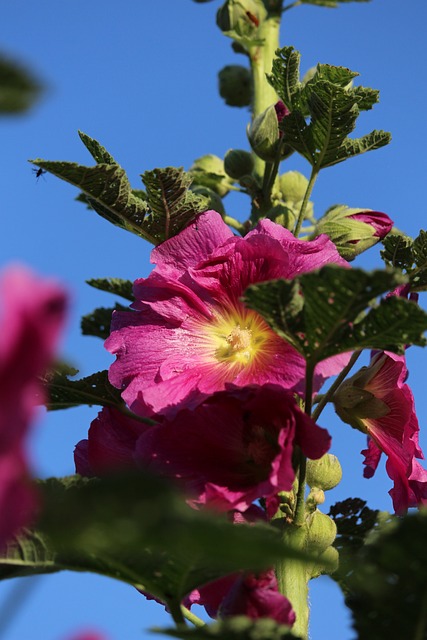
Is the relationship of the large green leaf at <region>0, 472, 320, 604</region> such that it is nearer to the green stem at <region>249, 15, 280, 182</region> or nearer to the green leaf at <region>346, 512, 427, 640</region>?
the green leaf at <region>346, 512, 427, 640</region>

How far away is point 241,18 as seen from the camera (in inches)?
98.1

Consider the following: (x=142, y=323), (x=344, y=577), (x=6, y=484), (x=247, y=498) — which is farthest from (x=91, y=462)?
(x=6, y=484)

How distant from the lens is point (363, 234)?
5.90ft

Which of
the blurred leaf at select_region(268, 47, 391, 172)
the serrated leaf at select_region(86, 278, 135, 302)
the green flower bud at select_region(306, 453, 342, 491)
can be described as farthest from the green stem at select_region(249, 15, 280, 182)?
the green flower bud at select_region(306, 453, 342, 491)

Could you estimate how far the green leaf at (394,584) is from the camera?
0.80m

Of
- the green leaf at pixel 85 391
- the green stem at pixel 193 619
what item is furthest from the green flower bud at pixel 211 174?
the green stem at pixel 193 619

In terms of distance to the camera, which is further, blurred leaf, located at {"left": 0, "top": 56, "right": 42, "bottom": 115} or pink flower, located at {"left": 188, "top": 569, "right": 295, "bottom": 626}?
pink flower, located at {"left": 188, "top": 569, "right": 295, "bottom": 626}

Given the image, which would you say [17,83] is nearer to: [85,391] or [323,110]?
[85,391]

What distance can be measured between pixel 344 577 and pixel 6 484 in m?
0.93

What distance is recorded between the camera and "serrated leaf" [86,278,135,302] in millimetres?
1867

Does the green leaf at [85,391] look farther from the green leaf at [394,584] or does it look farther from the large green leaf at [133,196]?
the green leaf at [394,584]

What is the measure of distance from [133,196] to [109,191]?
7cm

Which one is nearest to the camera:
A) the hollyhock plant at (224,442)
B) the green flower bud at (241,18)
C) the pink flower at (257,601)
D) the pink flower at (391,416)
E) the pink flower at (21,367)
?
the pink flower at (21,367)

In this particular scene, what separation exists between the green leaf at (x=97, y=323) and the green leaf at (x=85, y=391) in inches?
11.2
